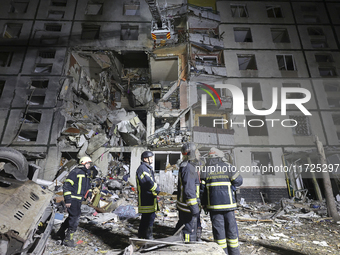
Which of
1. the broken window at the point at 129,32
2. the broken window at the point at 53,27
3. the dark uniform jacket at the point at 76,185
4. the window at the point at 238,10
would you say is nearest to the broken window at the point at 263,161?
the dark uniform jacket at the point at 76,185

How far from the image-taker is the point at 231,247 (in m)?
3.35

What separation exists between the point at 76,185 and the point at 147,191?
1.67m

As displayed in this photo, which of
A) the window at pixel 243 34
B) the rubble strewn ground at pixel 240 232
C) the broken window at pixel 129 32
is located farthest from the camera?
the broken window at pixel 129 32

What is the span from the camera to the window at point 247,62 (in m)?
17.9

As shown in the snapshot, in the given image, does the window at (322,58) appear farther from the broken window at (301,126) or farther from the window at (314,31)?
the broken window at (301,126)

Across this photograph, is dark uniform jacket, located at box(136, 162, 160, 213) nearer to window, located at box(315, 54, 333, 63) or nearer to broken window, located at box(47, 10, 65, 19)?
window, located at box(315, 54, 333, 63)

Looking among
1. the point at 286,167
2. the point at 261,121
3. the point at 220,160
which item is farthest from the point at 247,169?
the point at 220,160

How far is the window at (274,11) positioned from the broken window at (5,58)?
26.1 meters

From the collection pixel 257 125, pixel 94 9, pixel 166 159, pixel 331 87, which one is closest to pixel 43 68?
pixel 94 9

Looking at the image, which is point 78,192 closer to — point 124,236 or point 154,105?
point 124,236

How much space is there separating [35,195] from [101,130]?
1224 cm

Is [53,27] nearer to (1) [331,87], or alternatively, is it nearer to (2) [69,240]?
(2) [69,240]

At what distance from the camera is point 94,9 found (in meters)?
19.9

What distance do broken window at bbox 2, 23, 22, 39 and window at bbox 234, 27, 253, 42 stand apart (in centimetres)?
2184
